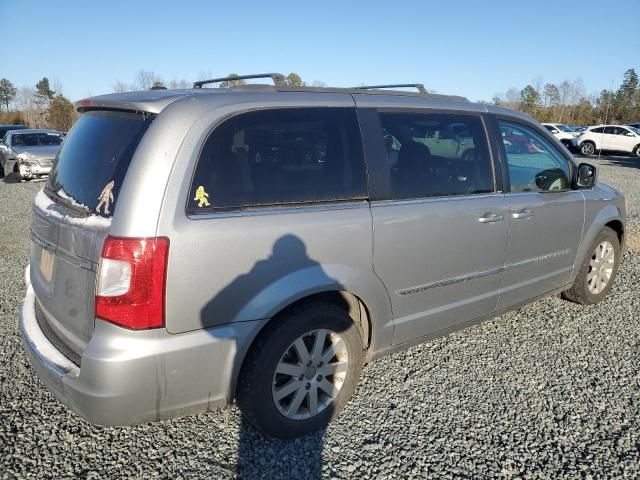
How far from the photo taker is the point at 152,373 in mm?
2191

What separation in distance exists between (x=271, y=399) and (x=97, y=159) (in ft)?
4.89

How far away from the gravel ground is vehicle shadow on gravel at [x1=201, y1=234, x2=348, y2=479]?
0.01m

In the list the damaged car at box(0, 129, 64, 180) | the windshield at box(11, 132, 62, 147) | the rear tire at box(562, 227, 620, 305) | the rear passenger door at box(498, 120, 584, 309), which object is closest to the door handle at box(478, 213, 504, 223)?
the rear passenger door at box(498, 120, 584, 309)

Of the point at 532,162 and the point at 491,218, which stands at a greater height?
the point at 532,162

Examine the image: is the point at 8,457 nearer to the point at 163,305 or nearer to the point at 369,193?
the point at 163,305

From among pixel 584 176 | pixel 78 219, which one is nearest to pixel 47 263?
pixel 78 219

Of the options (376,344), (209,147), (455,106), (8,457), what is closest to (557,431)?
(376,344)

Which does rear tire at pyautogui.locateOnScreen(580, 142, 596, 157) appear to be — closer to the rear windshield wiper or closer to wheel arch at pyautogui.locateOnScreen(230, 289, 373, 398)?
wheel arch at pyautogui.locateOnScreen(230, 289, 373, 398)

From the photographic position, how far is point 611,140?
25594 millimetres

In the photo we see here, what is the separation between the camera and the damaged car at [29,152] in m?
13.0

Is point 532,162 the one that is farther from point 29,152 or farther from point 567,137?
point 567,137

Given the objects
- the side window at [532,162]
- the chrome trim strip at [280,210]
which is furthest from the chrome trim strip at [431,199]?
the side window at [532,162]

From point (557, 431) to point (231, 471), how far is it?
183 centimetres

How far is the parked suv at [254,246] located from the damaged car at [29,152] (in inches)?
458
